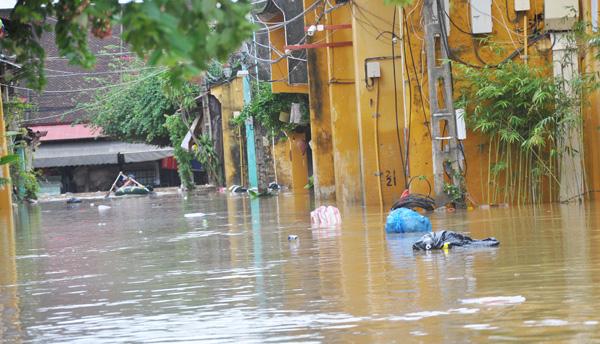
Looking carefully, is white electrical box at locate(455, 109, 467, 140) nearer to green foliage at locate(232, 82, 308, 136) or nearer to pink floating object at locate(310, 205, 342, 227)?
pink floating object at locate(310, 205, 342, 227)

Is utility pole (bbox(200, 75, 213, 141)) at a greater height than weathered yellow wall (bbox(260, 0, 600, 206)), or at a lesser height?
greater

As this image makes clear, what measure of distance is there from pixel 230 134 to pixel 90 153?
10.5 meters

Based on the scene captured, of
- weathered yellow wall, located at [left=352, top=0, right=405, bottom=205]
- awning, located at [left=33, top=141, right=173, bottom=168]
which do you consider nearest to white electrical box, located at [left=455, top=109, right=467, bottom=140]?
weathered yellow wall, located at [left=352, top=0, right=405, bottom=205]

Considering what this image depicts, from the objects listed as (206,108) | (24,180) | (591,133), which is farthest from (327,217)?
(206,108)

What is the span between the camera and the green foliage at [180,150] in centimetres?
5378

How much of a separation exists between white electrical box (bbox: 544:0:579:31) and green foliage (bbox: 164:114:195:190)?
3323cm

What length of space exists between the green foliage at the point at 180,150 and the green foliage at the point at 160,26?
48586 millimetres

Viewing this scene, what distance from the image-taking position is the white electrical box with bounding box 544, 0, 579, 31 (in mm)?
21781

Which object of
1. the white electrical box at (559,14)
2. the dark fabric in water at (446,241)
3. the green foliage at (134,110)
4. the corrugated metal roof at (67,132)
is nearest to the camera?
the dark fabric in water at (446,241)

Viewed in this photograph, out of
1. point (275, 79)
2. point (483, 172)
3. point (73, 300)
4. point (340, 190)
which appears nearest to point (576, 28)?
point (483, 172)

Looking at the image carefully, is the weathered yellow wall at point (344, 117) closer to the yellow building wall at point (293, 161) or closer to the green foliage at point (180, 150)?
the yellow building wall at point (293, 161)

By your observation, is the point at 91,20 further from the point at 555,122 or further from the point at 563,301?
the point at 555,122

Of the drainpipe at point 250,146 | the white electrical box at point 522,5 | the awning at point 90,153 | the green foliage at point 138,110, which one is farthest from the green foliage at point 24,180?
the white electrical box at point 522,5

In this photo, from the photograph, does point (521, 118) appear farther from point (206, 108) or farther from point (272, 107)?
point (206, 108)
